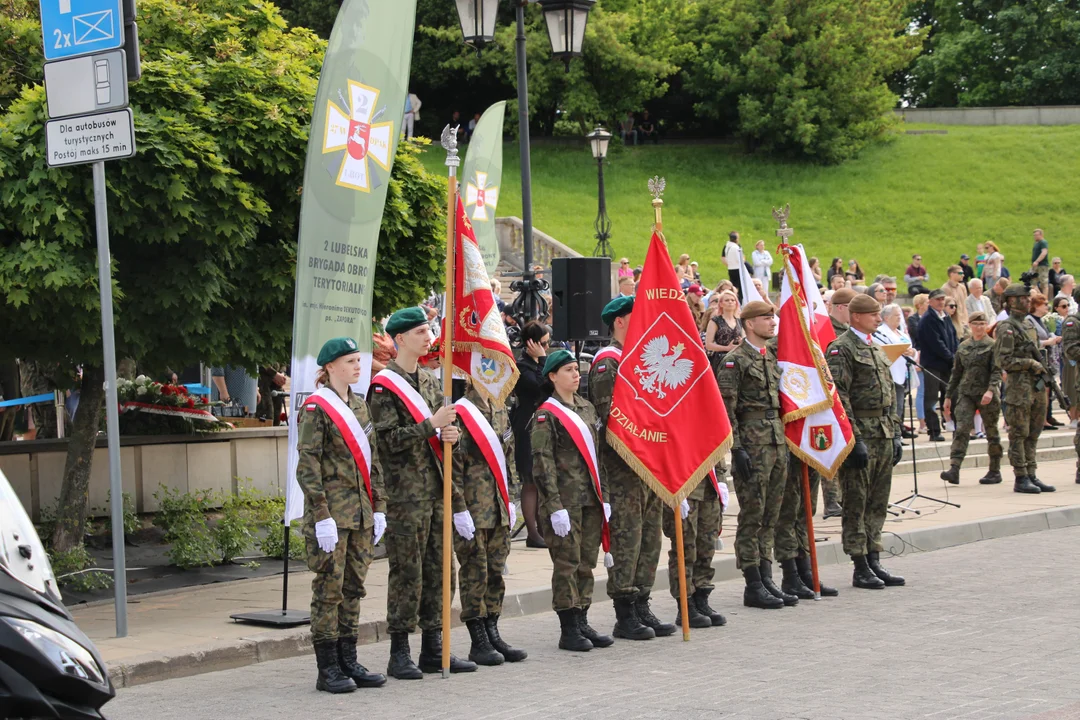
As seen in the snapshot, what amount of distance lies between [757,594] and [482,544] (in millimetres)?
2784

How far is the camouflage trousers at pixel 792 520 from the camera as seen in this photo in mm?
10914

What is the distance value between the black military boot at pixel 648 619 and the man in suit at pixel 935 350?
11393mm

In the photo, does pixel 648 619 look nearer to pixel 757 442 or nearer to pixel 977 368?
pixel 757 442

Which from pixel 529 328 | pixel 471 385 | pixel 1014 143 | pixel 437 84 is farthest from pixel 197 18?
pixel 1014 143

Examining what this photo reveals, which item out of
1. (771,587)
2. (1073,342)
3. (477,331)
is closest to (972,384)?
(1073,342)

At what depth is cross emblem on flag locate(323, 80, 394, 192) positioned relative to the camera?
968 cm

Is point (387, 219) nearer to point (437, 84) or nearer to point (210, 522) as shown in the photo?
point (210, 522)

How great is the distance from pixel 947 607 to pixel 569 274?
17.9 feet

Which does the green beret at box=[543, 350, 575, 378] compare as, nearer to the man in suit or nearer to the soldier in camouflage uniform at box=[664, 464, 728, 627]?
the soldier in camouflage uniform at box=[664, 464, 728, 627]

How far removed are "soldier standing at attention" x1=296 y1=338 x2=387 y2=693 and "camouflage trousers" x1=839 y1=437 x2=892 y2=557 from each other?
446 centimetres

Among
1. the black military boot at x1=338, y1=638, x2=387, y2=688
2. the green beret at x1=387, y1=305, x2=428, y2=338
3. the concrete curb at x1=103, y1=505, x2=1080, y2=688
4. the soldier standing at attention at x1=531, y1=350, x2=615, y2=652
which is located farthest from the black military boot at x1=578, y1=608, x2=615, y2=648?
the green beret at x1=387, y1=305, x2=428, y2=338

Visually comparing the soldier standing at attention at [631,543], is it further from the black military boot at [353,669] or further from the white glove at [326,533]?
the white glove at [326,533]

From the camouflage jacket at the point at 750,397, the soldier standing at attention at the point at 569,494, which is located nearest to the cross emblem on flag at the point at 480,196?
the camouflage jacket at the point at 750,397

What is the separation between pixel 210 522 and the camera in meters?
13.5
